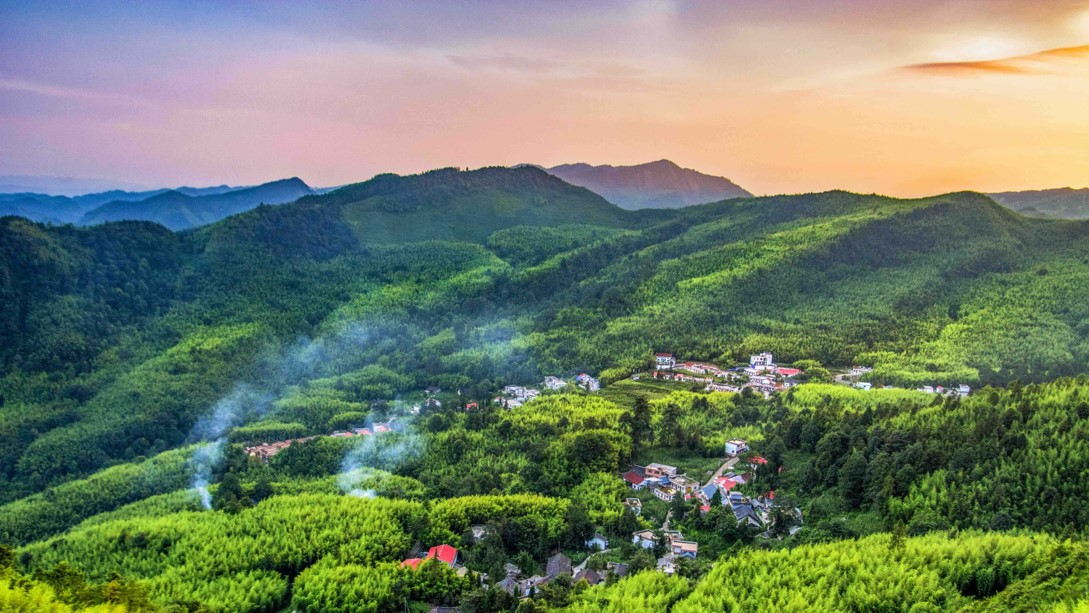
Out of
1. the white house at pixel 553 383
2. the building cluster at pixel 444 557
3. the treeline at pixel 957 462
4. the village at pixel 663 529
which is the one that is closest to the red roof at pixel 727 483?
the village at pixel 663 529

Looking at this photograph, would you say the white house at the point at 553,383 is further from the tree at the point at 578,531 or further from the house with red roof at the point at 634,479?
the tree at the point at 578,531

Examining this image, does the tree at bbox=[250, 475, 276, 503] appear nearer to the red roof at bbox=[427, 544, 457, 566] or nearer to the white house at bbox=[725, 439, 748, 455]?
the red roof at bbox=[427, 544, 457, 566]

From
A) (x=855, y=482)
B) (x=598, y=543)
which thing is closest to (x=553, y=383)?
(x=598, y=543)

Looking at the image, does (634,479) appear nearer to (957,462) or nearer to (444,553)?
(444,553)

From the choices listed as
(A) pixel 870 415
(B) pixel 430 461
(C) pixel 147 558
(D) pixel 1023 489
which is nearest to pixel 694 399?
(A) pixel 870 415

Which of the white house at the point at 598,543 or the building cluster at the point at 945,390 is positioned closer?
the white house at the point at 598,543

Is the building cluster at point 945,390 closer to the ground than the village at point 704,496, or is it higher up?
higher up
